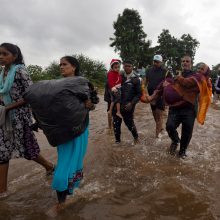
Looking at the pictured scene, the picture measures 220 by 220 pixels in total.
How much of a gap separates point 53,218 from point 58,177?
441 mm

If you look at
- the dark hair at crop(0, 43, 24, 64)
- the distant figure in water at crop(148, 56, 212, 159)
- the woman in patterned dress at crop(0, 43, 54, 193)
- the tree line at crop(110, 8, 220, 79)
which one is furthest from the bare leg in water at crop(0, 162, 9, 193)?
the tree line at crop(110, 8, 220, 79)

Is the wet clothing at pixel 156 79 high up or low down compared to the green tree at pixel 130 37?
down

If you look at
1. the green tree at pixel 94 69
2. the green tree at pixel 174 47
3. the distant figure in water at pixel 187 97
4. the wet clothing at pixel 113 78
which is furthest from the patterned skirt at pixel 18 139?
the green tree at pixel 174 47

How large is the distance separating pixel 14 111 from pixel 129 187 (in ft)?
5.83

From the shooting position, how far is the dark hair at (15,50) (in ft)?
12.7

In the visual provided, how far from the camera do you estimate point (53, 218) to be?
3.52m

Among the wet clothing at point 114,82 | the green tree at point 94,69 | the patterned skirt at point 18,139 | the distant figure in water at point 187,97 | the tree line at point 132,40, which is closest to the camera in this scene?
the patterned skirt at point 18,139

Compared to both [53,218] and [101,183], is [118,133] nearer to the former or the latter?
[101,183]

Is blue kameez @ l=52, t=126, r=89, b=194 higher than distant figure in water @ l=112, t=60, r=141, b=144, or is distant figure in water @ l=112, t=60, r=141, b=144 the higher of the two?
distant figure in water @ l=112, t=60, r=141, b=144

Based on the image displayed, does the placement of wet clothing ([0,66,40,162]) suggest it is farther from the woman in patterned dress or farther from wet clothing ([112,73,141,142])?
wet clothing ([112,73,141,142])

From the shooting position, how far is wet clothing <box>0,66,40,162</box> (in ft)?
12.7

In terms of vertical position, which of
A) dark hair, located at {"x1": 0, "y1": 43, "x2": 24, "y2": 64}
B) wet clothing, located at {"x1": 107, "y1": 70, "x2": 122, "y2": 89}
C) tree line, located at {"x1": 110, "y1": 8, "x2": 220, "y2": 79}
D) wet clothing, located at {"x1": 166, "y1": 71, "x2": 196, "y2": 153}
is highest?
tree line, located at {"x1": 110, "y1": 8, "x2": 220, "y2": 79}

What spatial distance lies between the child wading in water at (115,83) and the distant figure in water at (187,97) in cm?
109

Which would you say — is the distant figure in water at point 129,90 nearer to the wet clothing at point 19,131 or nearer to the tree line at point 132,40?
the wet clothing at point 19,131
